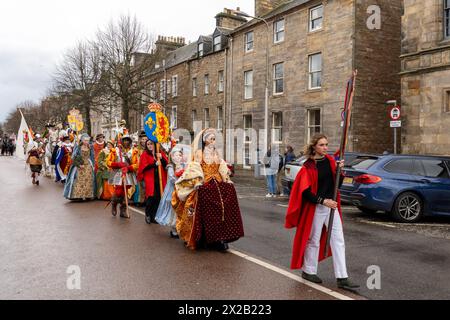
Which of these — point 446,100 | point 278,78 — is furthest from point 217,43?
point 446,100

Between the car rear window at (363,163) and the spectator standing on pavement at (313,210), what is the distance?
5.61 metres

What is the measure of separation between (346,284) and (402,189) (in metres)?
5.70

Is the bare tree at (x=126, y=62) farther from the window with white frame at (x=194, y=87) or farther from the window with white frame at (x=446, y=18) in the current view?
the window with white frame at (x=446, y=18)

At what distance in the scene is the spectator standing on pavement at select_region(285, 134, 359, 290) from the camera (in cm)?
510

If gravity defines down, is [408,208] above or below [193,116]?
below

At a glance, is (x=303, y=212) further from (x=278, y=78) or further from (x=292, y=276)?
(x=278, y=78)

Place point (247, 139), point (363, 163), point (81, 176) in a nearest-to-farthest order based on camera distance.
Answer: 1. point (363, 163)
2. point (81, 176)
3. point (247, 139)

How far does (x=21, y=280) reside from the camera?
17.1 feet

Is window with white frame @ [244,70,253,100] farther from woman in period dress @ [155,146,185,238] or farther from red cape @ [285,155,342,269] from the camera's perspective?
red cape @ [285,155,342,269]

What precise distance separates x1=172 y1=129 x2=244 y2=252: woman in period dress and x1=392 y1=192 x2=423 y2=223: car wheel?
4.77 meters

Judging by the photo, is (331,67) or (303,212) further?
(331,67)

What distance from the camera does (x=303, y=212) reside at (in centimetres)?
522
